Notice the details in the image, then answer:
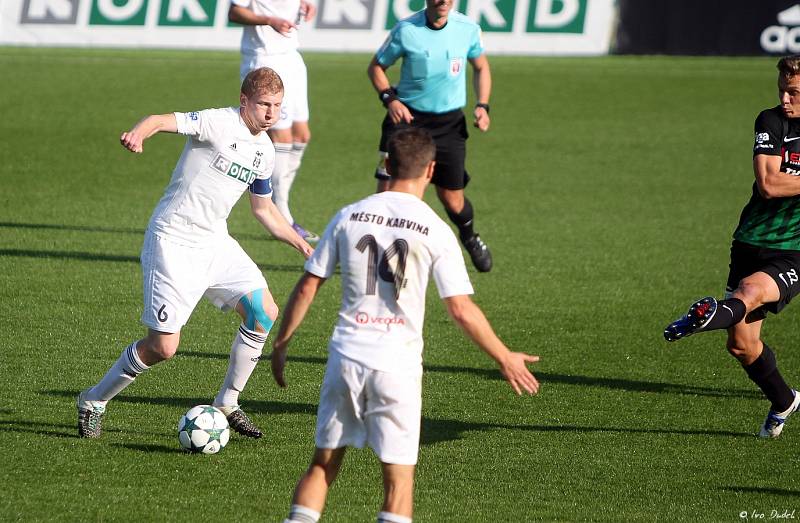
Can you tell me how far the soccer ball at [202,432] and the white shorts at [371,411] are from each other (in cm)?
174

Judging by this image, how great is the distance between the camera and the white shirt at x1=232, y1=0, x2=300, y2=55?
12.5 meters

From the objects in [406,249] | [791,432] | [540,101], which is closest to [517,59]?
[540,101]

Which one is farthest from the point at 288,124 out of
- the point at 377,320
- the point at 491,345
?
the point at 491,345

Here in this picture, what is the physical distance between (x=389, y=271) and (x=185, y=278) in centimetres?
218

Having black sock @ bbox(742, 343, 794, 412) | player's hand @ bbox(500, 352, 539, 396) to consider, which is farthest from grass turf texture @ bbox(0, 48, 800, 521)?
player's hand @ bbox(500, 352, 539, 396)

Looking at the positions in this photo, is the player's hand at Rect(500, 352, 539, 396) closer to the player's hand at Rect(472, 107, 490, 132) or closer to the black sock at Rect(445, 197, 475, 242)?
the player's hand at Rect(472, 107, 490, 132)

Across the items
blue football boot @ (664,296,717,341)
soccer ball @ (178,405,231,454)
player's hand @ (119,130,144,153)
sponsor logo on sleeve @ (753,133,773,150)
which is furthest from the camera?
sponsor logo on sleeve @ (753,133,773,150)

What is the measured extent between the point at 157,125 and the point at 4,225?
7019 mm

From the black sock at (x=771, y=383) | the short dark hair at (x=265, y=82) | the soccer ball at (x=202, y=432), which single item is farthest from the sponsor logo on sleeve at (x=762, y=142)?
the soccer ball at (x=202, y=432)

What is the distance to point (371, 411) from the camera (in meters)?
4.89

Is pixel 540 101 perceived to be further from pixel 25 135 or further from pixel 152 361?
pixel 152 361

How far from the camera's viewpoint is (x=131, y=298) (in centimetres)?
1012

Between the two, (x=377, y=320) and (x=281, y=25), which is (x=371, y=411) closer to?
(x=377, y=320)

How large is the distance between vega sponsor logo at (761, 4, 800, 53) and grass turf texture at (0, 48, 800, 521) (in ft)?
13.7
